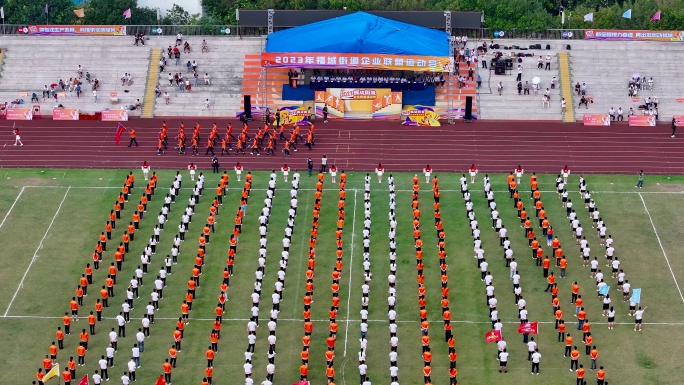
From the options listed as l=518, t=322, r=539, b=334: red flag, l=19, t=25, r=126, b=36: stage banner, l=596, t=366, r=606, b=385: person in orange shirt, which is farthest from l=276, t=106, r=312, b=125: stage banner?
l=596, t=366, r=606, b=385: person in orange shirt

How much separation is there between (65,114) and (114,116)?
3092 mm

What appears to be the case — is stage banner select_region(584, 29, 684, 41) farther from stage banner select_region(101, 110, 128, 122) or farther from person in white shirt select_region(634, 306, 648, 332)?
person in white shirt select_region(634, 306, 648, 332)

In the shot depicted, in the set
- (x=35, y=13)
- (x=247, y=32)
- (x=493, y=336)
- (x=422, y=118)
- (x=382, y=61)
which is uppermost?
(x=35, y=13)

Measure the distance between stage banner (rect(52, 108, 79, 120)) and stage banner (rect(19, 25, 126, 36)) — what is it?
9.73 m

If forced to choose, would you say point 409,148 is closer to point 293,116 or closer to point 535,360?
point 293,116

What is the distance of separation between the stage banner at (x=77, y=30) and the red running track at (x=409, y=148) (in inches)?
402

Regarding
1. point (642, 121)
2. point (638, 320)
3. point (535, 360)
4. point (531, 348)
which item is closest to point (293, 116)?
point (642, 121)

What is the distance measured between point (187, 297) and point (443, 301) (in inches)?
469

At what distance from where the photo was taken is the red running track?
9512 centimetres

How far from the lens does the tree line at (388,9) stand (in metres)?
114

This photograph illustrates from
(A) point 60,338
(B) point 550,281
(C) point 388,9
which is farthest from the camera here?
(C) point 388,9

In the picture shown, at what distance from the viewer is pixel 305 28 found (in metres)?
106

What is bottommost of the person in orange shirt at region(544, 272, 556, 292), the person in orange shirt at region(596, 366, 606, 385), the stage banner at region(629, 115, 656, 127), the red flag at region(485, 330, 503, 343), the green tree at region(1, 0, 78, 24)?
the person in orange shirt at region(596, 366, 606, 385)

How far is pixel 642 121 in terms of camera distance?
10119 centimetres
